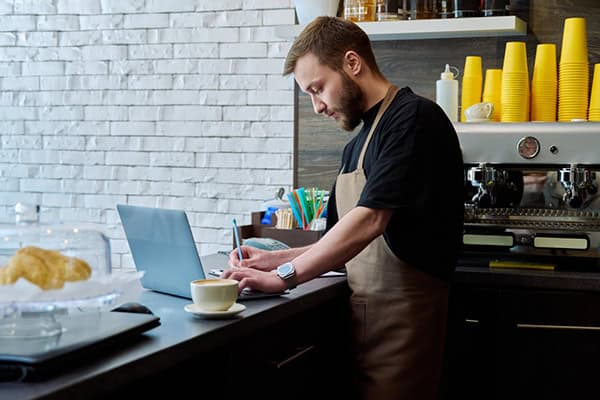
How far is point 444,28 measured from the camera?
3.61 meters

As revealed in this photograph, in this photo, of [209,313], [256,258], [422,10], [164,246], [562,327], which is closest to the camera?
[209,313]

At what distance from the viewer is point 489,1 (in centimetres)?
358

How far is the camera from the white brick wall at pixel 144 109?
4238 millimetres

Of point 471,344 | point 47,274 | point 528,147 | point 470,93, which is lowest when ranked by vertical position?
point 471,344

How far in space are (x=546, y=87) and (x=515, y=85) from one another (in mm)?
137

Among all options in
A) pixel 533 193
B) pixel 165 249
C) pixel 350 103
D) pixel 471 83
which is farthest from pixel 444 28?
pixel 165 249

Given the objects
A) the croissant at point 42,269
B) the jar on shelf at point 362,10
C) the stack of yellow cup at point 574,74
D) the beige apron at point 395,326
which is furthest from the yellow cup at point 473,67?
the croissant at point 42,269

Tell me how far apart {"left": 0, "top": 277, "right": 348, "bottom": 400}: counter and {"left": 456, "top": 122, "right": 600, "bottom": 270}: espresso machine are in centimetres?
90

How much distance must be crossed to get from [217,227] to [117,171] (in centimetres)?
64

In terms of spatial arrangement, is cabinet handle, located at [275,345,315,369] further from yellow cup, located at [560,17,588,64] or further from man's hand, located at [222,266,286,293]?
yellow cup, located at [560,17,588,64]

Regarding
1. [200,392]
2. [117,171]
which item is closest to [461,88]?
[117,171]

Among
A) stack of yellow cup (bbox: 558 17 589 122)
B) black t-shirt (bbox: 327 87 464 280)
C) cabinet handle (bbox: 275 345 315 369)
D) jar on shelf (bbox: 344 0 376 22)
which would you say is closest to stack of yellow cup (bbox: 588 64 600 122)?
stack of yellow cup (bbox: 558 17 589 122)

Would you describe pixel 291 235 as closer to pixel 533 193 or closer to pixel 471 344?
pixel 471 344

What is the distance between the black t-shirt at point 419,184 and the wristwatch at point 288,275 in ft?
0.88
